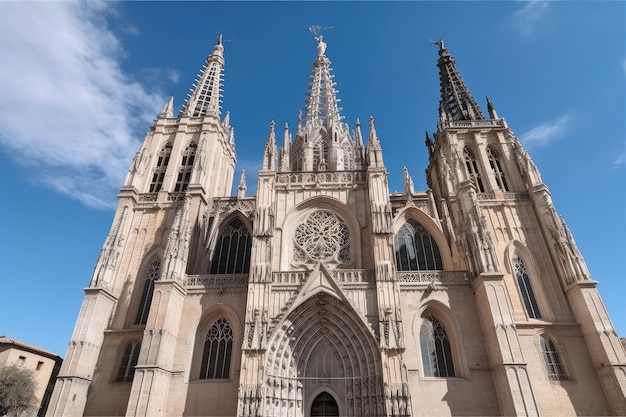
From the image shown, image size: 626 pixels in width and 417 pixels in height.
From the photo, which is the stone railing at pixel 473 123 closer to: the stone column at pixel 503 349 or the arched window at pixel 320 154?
the arched window at pixel 320 154

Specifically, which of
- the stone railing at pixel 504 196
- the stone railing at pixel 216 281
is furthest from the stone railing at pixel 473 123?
the stone railing at pixel 216 281

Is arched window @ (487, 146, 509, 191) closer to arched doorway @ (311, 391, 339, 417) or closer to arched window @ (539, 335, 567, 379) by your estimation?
arched window @ (539, 335, 567, 379)

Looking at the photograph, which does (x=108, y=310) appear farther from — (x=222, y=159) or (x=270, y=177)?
(x=222, y=159)

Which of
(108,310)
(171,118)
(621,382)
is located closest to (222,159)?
(171,118)

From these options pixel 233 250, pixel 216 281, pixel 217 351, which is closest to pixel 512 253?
pixel 233 250

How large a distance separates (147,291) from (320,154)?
1616 cm

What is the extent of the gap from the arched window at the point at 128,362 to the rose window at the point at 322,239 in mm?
10032

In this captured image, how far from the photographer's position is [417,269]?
72.0 ft

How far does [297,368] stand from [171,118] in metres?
22.6

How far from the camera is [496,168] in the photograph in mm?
26578

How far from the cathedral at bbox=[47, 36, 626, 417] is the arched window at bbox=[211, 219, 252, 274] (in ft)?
0.32

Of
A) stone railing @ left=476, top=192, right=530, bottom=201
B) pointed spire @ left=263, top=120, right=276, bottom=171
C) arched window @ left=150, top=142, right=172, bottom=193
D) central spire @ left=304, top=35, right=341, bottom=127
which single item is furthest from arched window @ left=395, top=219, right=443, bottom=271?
arched window @ left=150, top=142, right=172, bottom=193

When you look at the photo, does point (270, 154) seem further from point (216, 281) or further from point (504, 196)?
point (504, 196)

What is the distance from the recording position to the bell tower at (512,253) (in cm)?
1698
